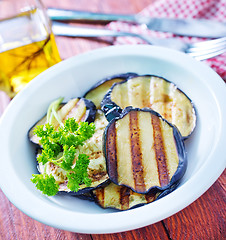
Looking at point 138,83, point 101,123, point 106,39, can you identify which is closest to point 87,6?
point 106,39

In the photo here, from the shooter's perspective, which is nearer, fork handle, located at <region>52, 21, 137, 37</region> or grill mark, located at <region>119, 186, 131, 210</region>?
grill mark, located at <region>119, 186, 131, 210</region>

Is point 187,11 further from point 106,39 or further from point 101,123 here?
point 101,123

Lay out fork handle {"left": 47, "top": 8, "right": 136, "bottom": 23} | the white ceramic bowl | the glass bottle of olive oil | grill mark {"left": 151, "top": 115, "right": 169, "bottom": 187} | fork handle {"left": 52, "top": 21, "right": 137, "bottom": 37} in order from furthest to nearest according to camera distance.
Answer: fork handle {"left": 47, "top": 8, "right": 136, "bottom": 23}
fork handle {"left": 52, "top": 21, "right": 137, "bottom": 37}
the glass bottle of olive oil
grill mark {"left": 151, "top": 115, "right": 169, "bottom": 187}
the white ceramic bowl

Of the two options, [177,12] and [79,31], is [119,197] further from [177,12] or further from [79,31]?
[177,12]

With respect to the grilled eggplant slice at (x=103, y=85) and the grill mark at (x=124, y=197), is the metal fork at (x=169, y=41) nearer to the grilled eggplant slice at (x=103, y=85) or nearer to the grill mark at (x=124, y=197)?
the grilled eggplant slice at (x=103, y=85)

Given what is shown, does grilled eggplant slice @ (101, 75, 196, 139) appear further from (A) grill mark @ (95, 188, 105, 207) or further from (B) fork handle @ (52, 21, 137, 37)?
(B) fork handle @ (52, 21, 137, 37)

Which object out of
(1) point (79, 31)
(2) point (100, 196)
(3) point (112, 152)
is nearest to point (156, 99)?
(3) point (112, 152)

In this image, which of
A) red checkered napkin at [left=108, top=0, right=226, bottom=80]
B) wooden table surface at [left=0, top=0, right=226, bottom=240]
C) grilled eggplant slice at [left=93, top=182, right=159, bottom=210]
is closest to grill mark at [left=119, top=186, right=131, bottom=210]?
grilled eggplant slice at [left=93, top=182, right=159, bottom=210]
